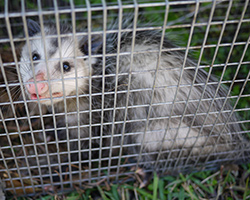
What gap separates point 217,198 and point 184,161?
0.30 m

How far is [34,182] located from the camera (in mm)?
1690

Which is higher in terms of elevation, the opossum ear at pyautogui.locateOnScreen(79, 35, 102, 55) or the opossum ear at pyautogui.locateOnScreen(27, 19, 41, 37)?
the opossum ear at pyautogui.locateOnScreen(27, 19, 41, 37)

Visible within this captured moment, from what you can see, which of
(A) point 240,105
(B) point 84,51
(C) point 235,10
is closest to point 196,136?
(A) point 240,105

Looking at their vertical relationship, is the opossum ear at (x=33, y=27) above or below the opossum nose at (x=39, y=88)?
above

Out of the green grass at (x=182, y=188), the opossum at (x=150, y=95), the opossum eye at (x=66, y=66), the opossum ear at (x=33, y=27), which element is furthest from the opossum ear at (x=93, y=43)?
the green grass at (x=182, y=188)

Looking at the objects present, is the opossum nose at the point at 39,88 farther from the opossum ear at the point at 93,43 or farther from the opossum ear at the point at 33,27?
the opossum ear at the point at 33,27

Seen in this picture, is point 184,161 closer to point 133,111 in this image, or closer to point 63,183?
point 133,111

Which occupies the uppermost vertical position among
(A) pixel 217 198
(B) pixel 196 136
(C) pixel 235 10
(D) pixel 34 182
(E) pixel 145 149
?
(C) pixel 235 10

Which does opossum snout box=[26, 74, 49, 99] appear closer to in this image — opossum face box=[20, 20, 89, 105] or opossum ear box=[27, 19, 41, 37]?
opossum face box=[20, 20, 89, 105]

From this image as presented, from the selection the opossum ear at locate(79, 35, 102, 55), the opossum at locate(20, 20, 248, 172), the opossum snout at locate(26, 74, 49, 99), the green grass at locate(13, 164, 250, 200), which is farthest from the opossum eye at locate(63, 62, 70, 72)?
the green grass at locate(13, 164, 250, 200)

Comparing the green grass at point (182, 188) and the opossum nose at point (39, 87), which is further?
the green grass at point (182, 188)

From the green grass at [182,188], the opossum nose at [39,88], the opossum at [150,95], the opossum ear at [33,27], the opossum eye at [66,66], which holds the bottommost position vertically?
the green grass at [182,188]

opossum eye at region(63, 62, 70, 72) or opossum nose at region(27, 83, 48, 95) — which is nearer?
opossum nose at region(27, 83, 48, 95)

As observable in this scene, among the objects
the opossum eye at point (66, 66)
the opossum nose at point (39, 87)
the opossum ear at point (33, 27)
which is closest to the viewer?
the opossum nose at point (39, 87)
